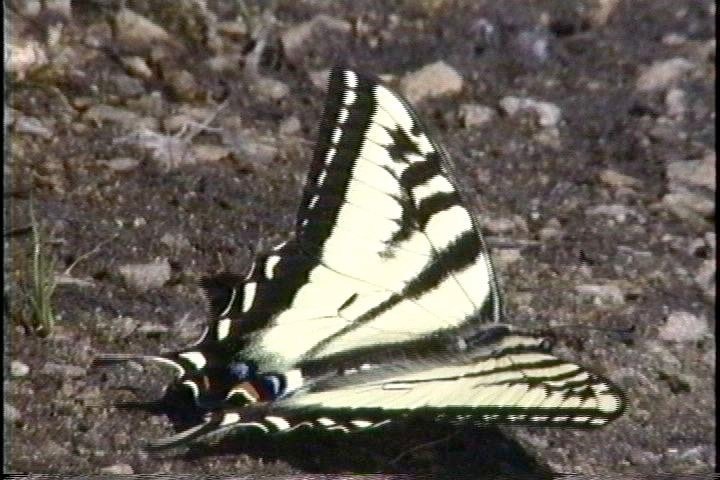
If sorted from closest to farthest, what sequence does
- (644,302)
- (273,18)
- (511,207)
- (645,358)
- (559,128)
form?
1. (645,358)
2. (644,302)
3. (511,207)
4. (559,128)
5. (273,18)

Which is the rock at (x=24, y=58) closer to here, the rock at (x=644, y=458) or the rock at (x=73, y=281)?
the rock at (x=73, y=281)

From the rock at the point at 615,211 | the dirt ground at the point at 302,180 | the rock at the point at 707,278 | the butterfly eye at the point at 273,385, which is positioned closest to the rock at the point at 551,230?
the dirt ground at the point at 302,180

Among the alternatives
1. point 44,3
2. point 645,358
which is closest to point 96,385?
point 645,358

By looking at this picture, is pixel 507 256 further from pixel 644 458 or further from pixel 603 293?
pixel 644 458

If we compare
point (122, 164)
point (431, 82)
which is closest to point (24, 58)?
point (122, 164)

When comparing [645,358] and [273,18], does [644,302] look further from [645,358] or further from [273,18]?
[273,18]

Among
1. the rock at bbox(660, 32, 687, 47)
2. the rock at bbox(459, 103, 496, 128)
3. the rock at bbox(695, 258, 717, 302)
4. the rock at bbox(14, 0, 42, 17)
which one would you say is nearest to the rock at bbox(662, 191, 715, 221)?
the rock at bbox(695, 258, 717, 302)
